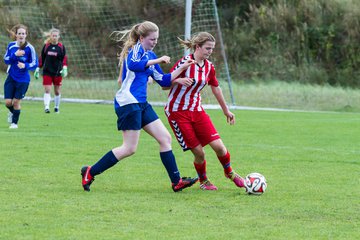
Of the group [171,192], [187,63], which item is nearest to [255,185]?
[171,192]

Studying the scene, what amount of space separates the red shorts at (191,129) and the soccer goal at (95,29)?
14464 millimetres

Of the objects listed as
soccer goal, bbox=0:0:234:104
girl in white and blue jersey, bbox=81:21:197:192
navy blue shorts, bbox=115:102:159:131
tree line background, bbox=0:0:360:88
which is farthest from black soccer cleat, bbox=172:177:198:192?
tree line background, bbox=0:0:360:88

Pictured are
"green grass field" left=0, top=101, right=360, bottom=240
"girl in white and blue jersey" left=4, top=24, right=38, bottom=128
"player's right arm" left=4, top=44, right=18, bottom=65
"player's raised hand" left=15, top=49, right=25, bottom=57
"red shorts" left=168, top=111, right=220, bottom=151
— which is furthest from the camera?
"player's right arm" left=4, top=44, right=18, bottom=65

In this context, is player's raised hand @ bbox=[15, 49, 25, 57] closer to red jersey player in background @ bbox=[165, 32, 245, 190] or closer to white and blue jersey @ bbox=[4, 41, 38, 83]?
white and blue jersey @ bbox=[4, 41, 38, 83]

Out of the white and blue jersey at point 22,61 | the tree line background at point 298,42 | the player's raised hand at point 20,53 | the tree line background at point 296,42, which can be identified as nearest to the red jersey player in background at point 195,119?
the white and blue jersey at point 22,61

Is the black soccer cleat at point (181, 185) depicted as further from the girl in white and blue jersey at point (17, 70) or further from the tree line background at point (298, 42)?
the tree line background at point (298, 42)

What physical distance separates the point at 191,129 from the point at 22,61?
24.1 feet

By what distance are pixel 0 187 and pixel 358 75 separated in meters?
20.7

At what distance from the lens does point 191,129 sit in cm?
834

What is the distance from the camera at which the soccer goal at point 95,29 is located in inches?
926

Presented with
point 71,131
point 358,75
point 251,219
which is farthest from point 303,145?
point 358,75

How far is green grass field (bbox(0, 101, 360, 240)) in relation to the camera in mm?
6070

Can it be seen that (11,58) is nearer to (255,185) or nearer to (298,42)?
(255,185)

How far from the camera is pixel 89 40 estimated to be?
2419 centimetres
